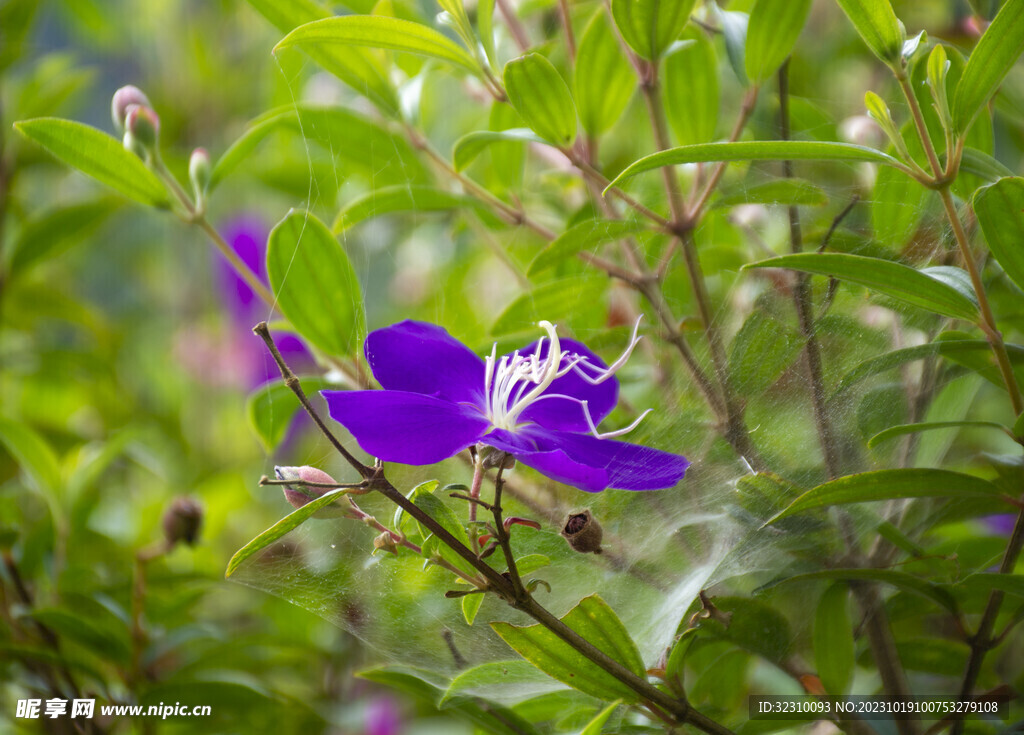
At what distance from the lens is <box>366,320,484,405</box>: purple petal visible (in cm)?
52

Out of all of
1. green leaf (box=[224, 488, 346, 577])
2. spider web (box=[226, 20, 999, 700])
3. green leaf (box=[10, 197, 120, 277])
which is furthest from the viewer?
green leaf (box=[10, 197, 120, 277])

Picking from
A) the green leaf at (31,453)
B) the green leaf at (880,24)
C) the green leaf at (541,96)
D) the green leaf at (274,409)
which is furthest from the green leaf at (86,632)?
the green leaf at (880,24)

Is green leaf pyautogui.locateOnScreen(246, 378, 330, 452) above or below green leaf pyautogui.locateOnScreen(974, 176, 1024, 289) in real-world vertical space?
below

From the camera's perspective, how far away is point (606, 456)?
49 cm

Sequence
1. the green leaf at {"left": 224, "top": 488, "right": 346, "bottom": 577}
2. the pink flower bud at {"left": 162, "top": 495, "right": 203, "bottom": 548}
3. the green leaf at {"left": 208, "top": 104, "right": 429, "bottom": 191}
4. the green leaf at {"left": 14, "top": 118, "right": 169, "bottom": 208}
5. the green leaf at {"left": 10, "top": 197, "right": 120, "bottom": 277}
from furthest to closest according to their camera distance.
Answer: the green leaf at {"left": 10, "top": 197, "right": 120, "bottom": 277} → the pink flower bud at {"left": 162, "top": 495, "right": 203, "bottom": 548} → the green leaf at {"left": 208, "top": 104, "right": 429, "bottom": 191} → the green leaf at {"left": 14, "top": 118, "right": 169, "bottom": 208} → the green leaf at {"left": 224, "top": 488, "right": 346, "bottom": 577}

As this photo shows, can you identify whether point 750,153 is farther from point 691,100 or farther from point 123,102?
point 123,102

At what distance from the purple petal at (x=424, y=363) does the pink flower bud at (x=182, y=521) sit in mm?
441

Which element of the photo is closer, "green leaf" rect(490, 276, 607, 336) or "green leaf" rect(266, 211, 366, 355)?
"green leaf" rect(266, 211, 366, 355)

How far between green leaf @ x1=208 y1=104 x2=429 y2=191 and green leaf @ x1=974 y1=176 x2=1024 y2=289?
455 millimetres

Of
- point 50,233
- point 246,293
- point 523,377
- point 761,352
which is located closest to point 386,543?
point 523,377

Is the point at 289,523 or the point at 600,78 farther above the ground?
the point at 600,78

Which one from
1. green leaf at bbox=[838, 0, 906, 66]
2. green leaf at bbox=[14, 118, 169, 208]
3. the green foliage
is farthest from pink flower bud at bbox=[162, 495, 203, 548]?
green leaf at bbox=[838, 0, 906, 66]

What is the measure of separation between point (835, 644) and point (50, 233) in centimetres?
104

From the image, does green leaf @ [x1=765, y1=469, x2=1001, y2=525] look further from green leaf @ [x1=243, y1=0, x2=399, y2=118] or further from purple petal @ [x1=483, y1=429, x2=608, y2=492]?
green leaf @ [x1=243, y1=0, x2=399, y2=118]
